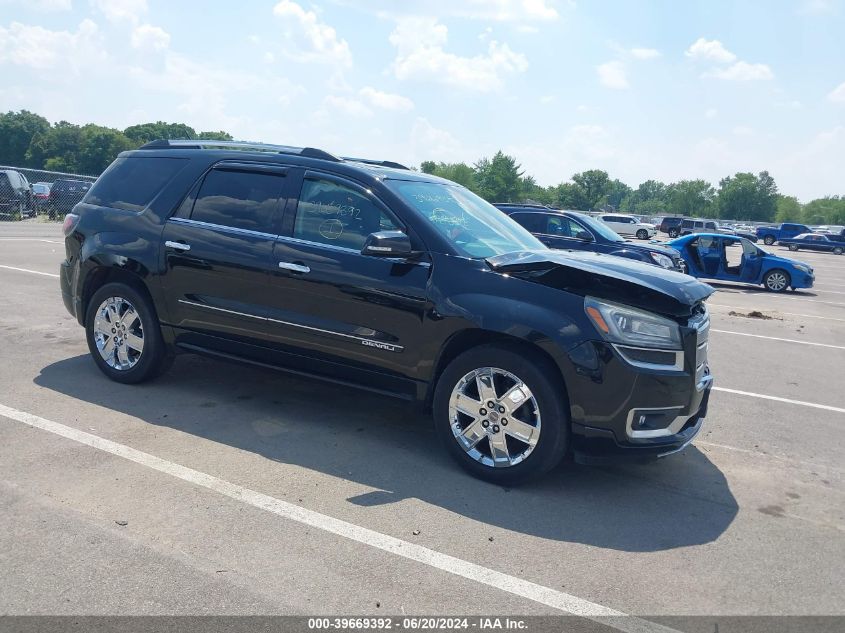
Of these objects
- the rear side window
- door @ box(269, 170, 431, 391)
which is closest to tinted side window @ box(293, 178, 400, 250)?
door @ box(269, 170, 431, 391)

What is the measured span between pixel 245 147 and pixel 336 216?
1200 millimetres

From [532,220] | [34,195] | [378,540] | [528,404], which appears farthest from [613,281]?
[34,195]

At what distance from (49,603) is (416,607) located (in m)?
1.48

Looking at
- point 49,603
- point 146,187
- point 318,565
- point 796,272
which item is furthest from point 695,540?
point 796,272

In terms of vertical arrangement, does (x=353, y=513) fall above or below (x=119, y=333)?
below

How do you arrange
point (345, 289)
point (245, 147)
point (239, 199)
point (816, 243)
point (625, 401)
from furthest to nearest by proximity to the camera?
point (816, 243), point (245, 147), point (239, 199), point (345, 289), point (625, 401)

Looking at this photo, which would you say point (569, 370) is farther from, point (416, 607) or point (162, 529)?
point (162, 529)

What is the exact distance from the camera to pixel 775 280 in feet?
61.2

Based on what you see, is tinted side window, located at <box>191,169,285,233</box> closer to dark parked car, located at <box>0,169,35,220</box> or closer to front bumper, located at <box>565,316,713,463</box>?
front bumper, located at <box>565,316,713,463</box>

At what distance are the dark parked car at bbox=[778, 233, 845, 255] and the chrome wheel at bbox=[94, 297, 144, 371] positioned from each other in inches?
2008

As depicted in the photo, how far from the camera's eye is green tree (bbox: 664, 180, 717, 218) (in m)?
156

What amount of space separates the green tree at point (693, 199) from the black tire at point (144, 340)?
522 ft

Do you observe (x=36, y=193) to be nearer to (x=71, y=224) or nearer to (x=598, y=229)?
(x=598, y=229)

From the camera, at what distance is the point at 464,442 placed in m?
4.44
